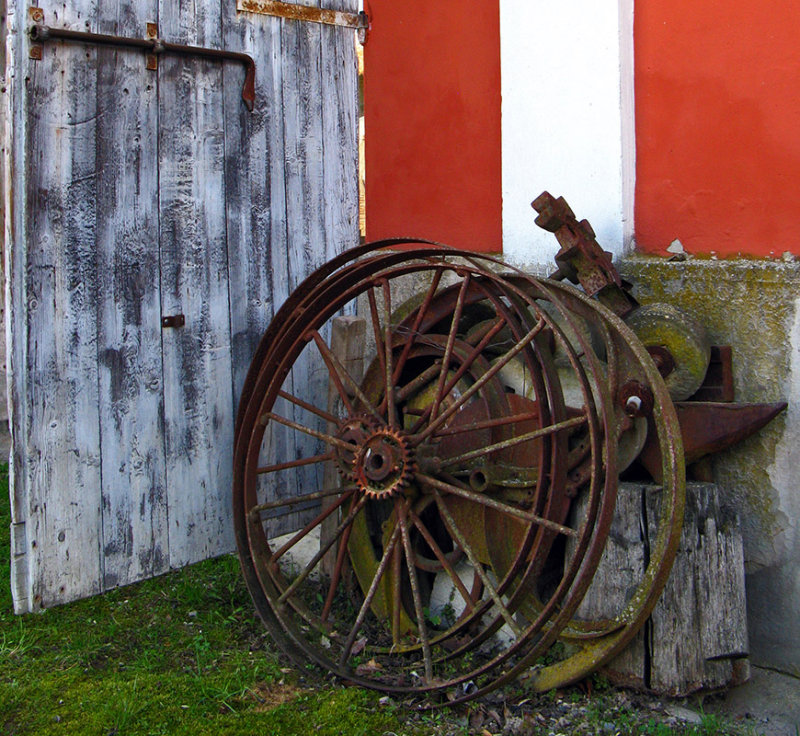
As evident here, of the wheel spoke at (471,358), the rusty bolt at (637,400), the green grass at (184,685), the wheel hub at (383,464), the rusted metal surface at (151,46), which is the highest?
the rusted metal surface at (151,46)

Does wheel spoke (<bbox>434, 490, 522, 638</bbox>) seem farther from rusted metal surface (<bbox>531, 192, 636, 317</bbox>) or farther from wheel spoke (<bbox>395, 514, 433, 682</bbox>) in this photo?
rusted metal surface (<bbox>531, 192, 636, 317</bbox>)

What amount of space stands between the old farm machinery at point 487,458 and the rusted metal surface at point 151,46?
1076 millimetres

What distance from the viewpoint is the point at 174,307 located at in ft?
12.5

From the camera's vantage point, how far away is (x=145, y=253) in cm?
373

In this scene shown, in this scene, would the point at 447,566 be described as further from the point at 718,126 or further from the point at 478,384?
the point at 718,126

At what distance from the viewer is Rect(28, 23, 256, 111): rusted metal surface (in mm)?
3410

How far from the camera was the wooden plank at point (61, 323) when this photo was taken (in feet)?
11.3

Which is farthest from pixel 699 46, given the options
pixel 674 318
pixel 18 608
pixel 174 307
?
pixel 18 608

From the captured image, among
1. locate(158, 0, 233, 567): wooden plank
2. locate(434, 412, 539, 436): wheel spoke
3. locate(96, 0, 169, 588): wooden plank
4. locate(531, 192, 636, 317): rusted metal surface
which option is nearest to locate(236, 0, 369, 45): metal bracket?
locate(158, 0, 233, 567): wooden plank

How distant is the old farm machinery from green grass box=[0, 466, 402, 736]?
16 centimetres

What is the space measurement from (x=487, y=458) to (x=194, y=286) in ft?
4.96

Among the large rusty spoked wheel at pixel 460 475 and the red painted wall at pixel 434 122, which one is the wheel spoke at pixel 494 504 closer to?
the large rusty spoked wheel at pixel 460 475

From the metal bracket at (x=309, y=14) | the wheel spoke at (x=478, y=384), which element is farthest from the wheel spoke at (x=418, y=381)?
the metal bracket at (x=309, y=14)

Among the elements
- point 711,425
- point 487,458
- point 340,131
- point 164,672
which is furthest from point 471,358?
point 340,131
